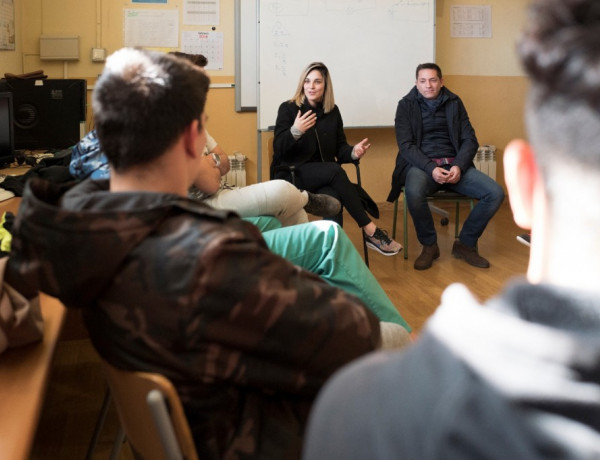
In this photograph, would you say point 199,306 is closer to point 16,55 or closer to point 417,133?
point 417,133

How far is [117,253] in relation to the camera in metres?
1.12

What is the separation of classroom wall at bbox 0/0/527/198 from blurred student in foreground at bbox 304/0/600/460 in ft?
15.2

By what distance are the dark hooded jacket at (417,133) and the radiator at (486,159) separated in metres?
1.36

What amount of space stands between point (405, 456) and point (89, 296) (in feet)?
2.58

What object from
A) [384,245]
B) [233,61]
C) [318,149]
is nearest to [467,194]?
[384,245]

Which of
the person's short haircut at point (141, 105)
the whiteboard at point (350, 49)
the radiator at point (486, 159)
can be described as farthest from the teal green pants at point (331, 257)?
the radiator at point (486, 159)

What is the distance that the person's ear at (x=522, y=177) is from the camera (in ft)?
2.02

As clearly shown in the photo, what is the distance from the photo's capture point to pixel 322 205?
386cm

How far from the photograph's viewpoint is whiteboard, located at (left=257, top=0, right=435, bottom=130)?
5305 millimetres

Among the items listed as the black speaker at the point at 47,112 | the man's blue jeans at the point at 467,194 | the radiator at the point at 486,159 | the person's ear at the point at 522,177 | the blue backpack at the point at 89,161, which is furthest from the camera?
the radiator at the point at 486,159

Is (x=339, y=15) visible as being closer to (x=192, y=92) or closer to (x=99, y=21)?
(x=99, y=21)

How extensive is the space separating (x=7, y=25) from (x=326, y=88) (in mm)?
2134

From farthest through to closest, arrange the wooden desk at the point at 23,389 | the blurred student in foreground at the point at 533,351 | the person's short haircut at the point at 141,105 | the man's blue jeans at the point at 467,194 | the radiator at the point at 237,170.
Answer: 1. the radiator at the point at 237,170
2. the man's blue jeans at the point at 467,194
3. the person's short haircut at the point at 141,105
4. the wooden desk at the point at 23,389
5. the blurred student in foreground at the point at 533,351

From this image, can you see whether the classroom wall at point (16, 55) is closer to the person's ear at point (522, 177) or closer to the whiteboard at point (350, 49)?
the whiteboard at point (350, 49)
